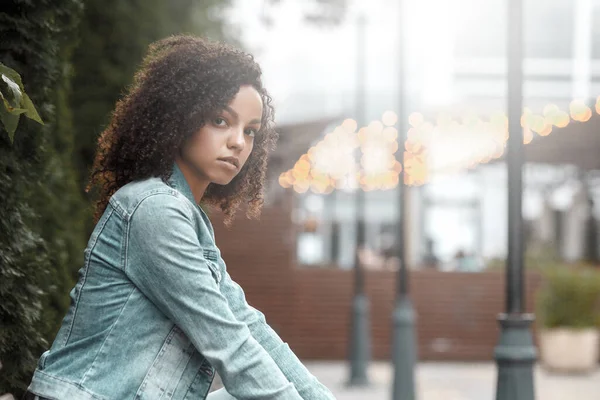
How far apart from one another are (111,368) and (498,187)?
97.9 ft

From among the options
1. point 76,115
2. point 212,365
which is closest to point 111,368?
point 212,365

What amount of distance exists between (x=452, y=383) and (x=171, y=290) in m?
11.2

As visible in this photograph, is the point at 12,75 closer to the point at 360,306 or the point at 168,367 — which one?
the point at 168,367

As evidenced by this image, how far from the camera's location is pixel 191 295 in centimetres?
199

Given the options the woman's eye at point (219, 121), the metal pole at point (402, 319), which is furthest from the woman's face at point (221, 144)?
the metal pole at point (402, 319)

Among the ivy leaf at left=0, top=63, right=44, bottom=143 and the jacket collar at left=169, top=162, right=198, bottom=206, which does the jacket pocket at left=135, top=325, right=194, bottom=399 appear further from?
the ivy leaf at left=0, top=63, right=44, bottom=143

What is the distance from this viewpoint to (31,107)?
2447 mm

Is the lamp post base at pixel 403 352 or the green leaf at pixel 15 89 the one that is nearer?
the green leaf at pixel 15 89

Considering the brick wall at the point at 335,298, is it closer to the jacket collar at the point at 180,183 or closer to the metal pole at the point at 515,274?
the metal pole at the point at 515,274

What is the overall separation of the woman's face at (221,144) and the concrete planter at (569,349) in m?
12.9

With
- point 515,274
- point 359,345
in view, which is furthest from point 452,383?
point 515,274

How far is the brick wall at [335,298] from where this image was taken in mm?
14633

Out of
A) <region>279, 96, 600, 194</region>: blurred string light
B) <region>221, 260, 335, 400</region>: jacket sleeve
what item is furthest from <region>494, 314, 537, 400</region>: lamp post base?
<region>279, 96, 600, 194</region>: blurred string light

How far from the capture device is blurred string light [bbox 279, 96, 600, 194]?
1691 cm
